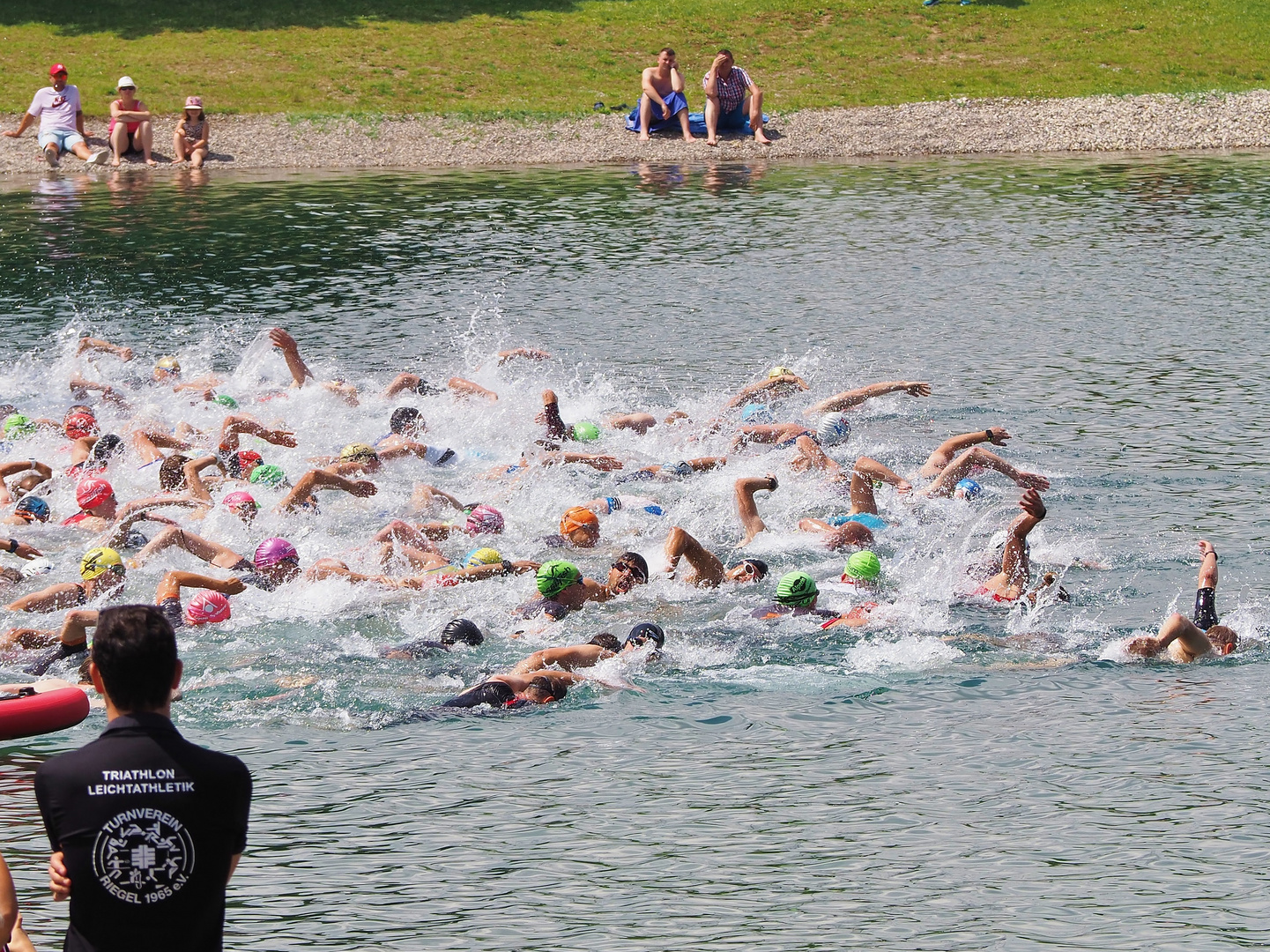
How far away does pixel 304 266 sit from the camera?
26562 mm

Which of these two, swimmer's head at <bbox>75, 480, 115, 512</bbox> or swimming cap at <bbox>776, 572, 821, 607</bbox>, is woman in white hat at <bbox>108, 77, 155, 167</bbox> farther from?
swimming cap at <bbox>776, 572, 821, 607</bbox>

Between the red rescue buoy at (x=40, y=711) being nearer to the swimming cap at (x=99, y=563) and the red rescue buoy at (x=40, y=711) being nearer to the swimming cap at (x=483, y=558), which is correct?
the swimming cap at (x=99, y=563)

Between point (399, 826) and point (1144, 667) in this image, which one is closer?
point (399, 826)

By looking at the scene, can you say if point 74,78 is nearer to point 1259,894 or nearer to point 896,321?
point 896,321

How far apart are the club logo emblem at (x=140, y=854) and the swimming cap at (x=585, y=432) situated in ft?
44.1

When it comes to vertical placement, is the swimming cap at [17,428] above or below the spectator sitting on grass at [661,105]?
below

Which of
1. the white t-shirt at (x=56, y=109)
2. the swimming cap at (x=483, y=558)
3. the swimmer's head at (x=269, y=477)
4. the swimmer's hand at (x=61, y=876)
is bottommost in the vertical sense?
the swimming cap at (x=483, y=558)

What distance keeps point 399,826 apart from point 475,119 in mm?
31479

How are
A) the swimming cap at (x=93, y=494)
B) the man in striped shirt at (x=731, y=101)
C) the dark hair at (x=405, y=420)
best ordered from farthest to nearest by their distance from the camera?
the man in striped shirt at (x=731, y=101) → the dark hair at (x=405, y=420) → the swimming cap at (x=93, y=494)

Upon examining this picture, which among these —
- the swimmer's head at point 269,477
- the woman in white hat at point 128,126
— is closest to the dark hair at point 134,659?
the swimmer's head at point 269,477

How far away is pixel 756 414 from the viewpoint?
1847 centimetres

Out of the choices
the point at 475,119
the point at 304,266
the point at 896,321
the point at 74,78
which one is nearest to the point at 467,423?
the point at 896,321

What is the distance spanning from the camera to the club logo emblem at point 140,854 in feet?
15.9

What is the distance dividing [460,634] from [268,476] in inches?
204
